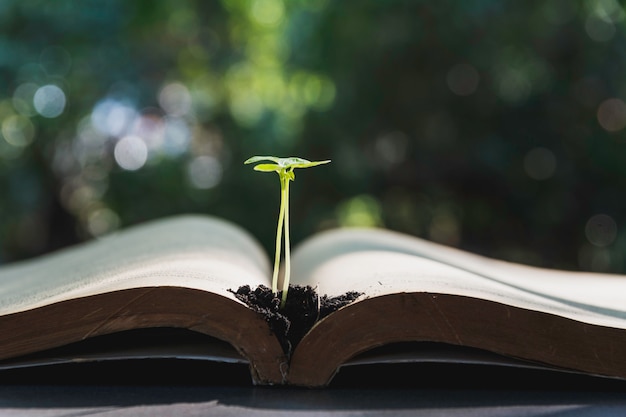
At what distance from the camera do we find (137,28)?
130 inches

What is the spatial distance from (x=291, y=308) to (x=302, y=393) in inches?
3.1

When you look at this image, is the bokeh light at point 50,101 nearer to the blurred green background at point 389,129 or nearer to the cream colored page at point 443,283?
the blurred green background at point 389,129

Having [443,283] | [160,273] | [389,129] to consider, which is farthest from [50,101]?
[443,283]

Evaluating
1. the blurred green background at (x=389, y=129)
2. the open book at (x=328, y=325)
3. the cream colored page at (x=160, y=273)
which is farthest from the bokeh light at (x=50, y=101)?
the open book at (x=328, y=325)

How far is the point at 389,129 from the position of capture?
300cm

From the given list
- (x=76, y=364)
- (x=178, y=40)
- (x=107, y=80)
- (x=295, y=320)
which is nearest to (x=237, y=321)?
(x=295, y=320)

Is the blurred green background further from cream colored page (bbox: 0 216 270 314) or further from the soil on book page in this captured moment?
the soil on book page

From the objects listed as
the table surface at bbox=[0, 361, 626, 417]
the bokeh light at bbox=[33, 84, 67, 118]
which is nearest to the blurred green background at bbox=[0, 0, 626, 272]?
the bokeh light at bbox=[33, 84, 67, 118]

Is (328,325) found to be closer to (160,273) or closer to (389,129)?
(160,273)

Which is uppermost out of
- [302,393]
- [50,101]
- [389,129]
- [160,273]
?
[50,101]

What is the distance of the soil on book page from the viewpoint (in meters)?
0.61

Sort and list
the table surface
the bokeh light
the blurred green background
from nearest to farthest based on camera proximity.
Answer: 1. the table surface
2. the blurred green background
3. the bokeh light

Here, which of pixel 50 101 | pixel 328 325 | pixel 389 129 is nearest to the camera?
pixel 328 325

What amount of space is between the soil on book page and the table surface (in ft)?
0.17
